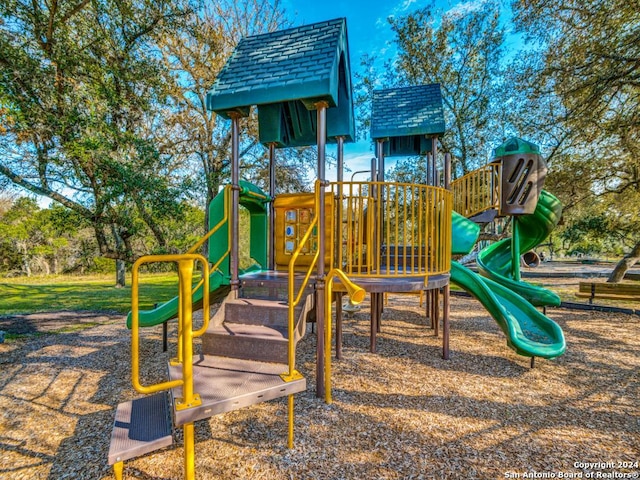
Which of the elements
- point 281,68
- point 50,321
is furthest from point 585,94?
point 50,321

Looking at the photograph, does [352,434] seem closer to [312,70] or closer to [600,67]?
[312,70]

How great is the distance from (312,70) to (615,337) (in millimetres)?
7812

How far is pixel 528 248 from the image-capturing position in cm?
796

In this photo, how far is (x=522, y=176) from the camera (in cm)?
656

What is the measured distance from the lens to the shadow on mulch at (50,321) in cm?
737

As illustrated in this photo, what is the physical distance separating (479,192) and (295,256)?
6.54 metres

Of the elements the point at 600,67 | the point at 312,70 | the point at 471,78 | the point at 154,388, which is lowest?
the point at 154,388

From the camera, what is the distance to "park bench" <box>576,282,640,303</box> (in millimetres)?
9031

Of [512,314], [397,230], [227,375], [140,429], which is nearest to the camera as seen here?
[140,429]

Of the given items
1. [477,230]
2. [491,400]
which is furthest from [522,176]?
[491,400]

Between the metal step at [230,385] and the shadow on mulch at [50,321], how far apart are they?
678 centimetres

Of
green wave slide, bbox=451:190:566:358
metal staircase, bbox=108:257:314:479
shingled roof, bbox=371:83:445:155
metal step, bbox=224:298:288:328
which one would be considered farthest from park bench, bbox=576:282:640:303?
metal step, bbox=224:298:288:328

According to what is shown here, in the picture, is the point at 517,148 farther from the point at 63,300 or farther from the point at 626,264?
the point at 63,300

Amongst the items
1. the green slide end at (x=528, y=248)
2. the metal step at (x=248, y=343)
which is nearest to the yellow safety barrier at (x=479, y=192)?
the green slide end at (x=528, y=248)
